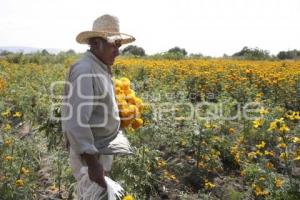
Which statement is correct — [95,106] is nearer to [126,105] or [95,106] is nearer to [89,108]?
[89,108]

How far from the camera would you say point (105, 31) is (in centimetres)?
270

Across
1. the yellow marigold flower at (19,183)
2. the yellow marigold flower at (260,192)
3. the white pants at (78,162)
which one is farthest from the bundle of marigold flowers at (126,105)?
the yellow marigold flower at (260,192)

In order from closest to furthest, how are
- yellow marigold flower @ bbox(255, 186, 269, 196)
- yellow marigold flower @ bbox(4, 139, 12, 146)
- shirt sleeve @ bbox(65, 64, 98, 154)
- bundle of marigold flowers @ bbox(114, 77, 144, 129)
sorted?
1. shirt sleeve @ bbox(65, 64, 98, 154)
2. bundle of marigold flowers @ bbox(114, 77, 144, 129)
3. yellow marigold flower @ bbox(255, 186, 269, 196)
4. yellow marigold flower @ bbox(4, 139, 12, 146)

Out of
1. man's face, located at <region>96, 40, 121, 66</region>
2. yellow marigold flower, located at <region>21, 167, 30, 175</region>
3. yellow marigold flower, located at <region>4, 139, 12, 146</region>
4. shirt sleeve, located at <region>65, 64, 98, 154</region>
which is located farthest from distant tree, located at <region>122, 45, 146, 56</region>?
shirt sleeve, located at <region>65, 64, 98, 154</region>

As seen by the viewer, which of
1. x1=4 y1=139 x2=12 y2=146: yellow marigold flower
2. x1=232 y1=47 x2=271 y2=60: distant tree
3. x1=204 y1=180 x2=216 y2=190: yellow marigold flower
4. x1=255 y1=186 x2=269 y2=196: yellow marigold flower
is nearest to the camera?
x1=255 y1=186 x2=269 y2=196: yellow marigold flower

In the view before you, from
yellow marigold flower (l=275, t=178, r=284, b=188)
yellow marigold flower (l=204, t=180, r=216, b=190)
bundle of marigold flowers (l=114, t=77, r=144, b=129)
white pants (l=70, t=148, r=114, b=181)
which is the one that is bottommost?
yellow marigold flower (l=204, t=180, r=216, b=190)

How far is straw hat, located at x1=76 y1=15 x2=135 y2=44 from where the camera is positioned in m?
2.68

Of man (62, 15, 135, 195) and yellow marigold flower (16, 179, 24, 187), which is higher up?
man (62, 15, 135, 195)

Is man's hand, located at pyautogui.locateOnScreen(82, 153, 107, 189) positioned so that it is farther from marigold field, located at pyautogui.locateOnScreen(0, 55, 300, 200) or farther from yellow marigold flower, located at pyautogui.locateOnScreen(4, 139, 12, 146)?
yellow marigold flower, located at pyautogui.locateOnScreen(4, 139, 12, 146)

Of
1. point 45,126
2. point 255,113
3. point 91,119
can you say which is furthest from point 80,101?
point 255,113

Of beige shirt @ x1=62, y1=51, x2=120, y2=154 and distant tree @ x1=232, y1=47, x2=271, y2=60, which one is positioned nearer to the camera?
beige shirt @ x1=62, y1=51, x2=120, y2=154

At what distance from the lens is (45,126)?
3750 millimetres

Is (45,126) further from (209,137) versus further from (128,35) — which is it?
(209,137)

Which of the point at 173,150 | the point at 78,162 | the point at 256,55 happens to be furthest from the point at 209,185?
the point at 256,55
